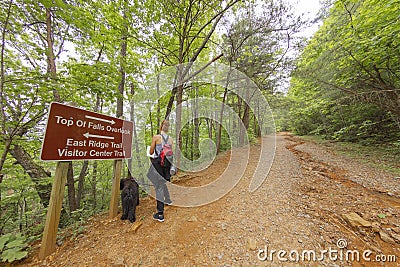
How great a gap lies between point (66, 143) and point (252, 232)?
308cm

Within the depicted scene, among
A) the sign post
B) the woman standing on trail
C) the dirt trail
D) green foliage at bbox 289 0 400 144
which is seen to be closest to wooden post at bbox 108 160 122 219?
the dirt trail

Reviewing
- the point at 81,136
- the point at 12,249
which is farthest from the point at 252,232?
the point at 12,249

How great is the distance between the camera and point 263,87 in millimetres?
8836

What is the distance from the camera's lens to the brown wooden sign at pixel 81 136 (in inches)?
75.0

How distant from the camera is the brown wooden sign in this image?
1905 millimetres

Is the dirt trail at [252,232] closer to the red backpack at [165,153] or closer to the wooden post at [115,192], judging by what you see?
the wooden post at [115,192]

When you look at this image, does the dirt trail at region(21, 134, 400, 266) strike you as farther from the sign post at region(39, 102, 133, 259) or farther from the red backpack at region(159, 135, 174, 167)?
the red backpack at region(159, 135, 174, 167)

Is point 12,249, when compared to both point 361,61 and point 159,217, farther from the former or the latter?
point 361,61

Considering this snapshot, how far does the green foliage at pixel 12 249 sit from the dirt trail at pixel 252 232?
0.18m

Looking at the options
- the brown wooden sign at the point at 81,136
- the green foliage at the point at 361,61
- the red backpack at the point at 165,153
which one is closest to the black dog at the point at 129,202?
the brown wooden sign at the point at 81,136

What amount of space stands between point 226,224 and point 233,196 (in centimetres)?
107

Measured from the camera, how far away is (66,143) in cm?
204

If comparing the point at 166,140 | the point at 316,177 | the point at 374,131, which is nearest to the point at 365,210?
the point at 316,177

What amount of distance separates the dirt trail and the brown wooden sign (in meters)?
1.35
